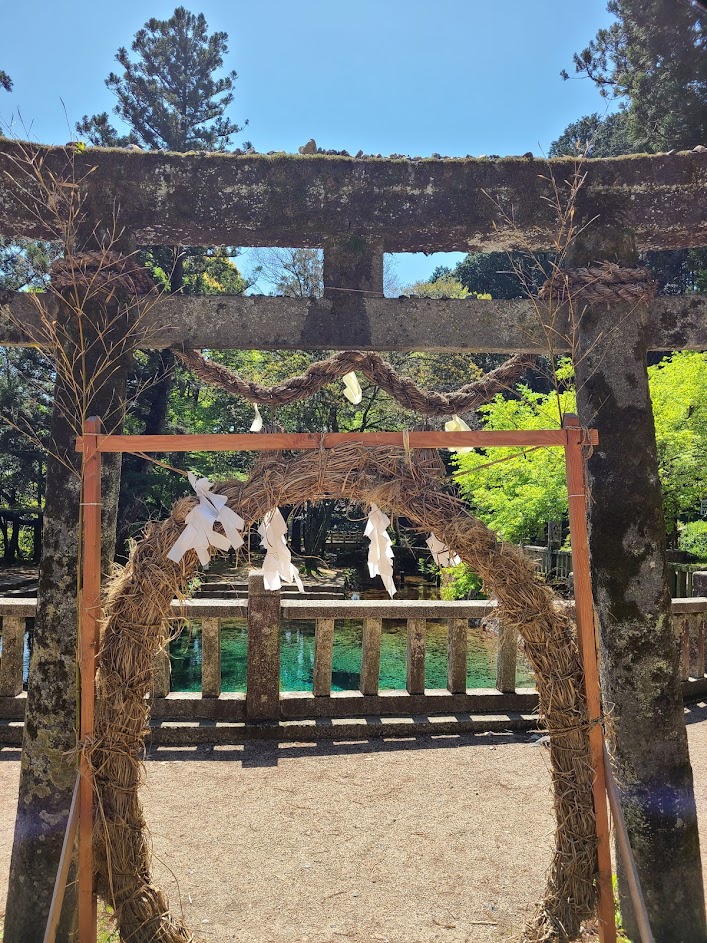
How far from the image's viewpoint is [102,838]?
8.87 feet

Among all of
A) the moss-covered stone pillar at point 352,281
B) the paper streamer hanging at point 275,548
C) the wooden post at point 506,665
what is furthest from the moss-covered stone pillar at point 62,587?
the wooden post at point 506,665

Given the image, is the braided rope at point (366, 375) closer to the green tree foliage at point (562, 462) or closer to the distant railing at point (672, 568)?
the distant railing at point (672, 568)

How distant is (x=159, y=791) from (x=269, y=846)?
3.60 ft

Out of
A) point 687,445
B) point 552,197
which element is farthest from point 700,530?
point 552,197

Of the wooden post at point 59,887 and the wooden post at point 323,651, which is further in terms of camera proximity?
the wooden post at point 323,651

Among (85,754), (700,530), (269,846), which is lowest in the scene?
(269,846)

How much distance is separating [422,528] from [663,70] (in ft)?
53.1

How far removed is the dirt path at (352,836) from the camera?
11.7 ft

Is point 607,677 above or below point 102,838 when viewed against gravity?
above

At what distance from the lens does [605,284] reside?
3447mm

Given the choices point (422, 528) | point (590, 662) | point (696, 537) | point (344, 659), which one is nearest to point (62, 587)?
point (422, 528)

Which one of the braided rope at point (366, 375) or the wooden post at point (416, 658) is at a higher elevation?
the braided rope at point (366, 375)

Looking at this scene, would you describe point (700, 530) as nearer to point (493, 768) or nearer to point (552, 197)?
point (493, 768)

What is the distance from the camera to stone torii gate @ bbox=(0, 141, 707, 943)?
3.38m
